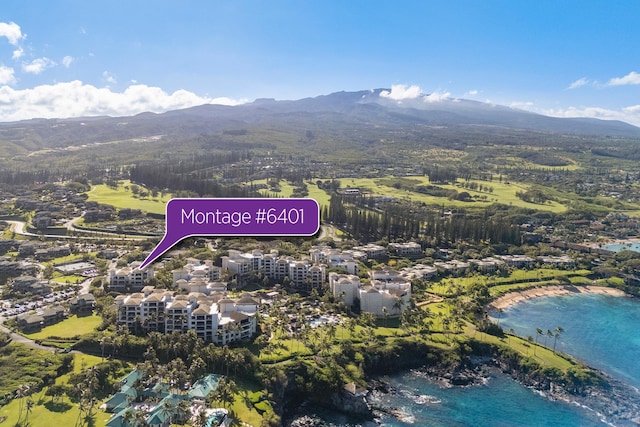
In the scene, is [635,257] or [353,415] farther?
[635,257]

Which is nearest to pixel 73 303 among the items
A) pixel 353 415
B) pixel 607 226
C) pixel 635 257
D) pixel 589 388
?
pixel 353 415

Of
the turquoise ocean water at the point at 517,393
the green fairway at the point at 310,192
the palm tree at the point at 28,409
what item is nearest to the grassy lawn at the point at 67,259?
the palm tree at the point at 28,409

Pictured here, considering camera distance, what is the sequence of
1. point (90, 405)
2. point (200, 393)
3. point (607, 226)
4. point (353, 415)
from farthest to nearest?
point (607, 226), point (353, 415), point (200, 393), point (90, 405)

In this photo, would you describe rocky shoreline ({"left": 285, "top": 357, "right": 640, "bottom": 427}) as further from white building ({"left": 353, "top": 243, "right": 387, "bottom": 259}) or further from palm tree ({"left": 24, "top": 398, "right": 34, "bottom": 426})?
white building ({"left": 353, "top": 243, "right": 387, "bottom": 259})

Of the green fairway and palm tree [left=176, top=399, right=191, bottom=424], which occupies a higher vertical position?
the green fairway

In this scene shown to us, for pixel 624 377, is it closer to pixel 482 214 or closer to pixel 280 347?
pixel 280 347

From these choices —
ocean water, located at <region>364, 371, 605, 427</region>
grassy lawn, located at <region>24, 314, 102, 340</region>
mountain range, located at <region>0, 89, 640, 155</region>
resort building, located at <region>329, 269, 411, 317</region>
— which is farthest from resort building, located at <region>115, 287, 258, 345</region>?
mountain range, located at <region>0, 89, 640, 155</region>
